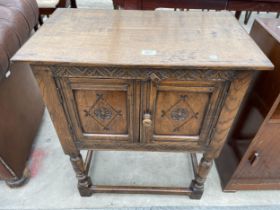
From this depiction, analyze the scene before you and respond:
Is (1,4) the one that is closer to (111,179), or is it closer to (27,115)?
(27,115)

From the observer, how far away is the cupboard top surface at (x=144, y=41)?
0.58m

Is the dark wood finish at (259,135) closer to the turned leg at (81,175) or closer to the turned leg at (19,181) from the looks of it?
the turned leg at (81,175)

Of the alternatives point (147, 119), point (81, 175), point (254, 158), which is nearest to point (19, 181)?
point (81, 175)

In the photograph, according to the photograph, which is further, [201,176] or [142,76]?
[201,176]

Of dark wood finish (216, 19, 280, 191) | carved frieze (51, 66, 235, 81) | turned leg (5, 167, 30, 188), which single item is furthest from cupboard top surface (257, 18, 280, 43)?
turned leg (5, 167, 30, 188)

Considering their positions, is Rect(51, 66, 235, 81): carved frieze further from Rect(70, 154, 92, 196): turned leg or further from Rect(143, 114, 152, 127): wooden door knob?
Rect(70, 154, 92, 196): turned leg

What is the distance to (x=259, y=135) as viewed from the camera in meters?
0.87

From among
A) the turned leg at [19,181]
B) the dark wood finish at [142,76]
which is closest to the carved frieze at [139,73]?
the dark wood finish at [142,76]

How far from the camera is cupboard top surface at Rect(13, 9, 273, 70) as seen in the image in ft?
1.90

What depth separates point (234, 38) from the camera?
69cm

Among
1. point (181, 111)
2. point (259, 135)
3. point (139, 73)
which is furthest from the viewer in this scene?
point (259, 135)

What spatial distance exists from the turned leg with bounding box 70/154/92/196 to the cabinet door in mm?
323

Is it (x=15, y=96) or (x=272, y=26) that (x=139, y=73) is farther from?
(x=15, y=96)

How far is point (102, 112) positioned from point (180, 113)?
0.27 m
